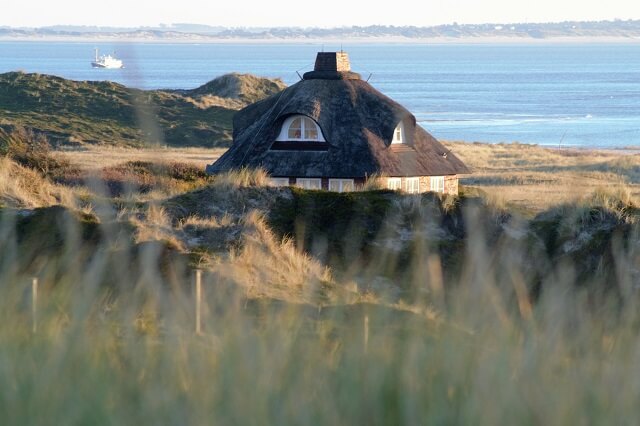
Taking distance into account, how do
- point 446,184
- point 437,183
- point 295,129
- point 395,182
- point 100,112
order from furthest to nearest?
point 100,112 < point 446,184 < point 437,183 < point 295,129 < point 395,182

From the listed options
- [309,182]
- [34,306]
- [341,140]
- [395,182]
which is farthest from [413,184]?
[34,306]

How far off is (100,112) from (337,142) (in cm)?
4656

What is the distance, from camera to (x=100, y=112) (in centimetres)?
7819

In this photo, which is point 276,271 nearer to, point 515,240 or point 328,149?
point 515,240

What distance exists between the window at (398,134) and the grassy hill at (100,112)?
1117 inches

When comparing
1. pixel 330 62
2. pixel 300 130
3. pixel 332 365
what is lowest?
pixel 332 365

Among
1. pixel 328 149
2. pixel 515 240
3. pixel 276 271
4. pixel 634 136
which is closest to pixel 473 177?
pixel 328 149

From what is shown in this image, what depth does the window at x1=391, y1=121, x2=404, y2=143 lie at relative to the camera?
120ft

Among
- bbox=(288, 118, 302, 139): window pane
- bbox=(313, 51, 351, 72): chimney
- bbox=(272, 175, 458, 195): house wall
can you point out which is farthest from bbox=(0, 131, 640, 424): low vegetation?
bbox=(313, 51, 351, 72): chimney

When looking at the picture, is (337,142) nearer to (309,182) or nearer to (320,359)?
(309,182)

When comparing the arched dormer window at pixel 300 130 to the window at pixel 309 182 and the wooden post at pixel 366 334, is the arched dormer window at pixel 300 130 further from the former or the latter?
the wooden post at pixel 366 334

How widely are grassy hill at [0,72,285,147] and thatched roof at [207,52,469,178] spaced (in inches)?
1055

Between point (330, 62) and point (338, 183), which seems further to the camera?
point (330, 62)

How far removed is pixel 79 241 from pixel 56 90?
7087 centimetres
